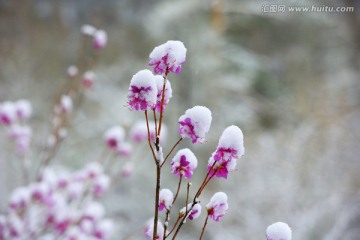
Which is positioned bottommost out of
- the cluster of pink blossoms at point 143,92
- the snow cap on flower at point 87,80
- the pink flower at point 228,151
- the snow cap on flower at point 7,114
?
the pink flower at point 228,151

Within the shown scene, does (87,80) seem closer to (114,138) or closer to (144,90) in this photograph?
(114,138)

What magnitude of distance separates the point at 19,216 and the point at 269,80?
563cm

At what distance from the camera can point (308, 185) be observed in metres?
3.35

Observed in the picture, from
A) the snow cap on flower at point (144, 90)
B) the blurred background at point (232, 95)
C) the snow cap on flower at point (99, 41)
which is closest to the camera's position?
the snow cap on flower at point (144, 90)

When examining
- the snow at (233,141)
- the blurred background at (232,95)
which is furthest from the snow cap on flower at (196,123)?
the blurred background at (232,95)

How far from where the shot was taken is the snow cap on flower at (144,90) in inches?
20.9

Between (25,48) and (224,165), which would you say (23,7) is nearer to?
(25,48)

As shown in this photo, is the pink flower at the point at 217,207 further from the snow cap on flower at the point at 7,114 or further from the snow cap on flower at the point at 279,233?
the snow cap on flower at the point at 7,114

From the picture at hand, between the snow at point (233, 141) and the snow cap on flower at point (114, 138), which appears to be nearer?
the snow at point (233, 141)

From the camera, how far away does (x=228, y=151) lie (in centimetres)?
57

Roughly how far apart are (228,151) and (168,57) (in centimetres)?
15

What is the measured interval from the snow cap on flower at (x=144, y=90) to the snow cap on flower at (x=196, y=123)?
56 millimetres

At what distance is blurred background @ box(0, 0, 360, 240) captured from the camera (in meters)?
3.38

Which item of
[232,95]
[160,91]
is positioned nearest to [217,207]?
[160,91]
